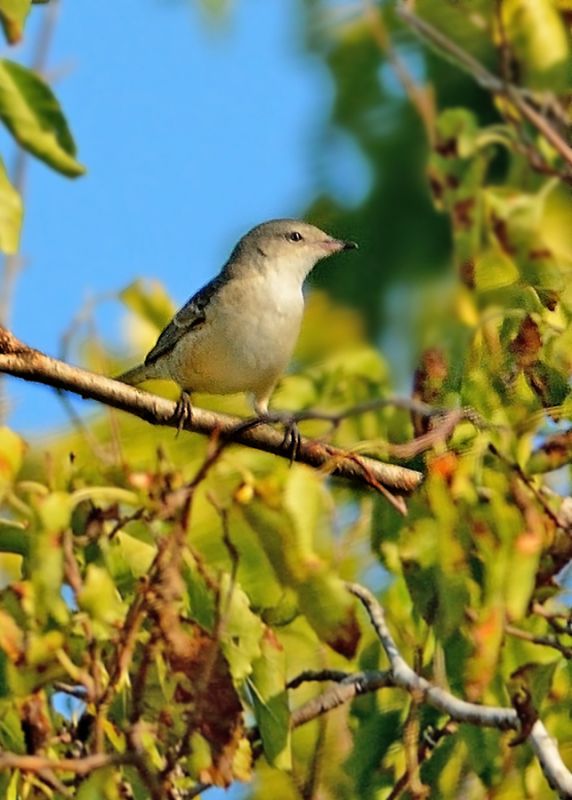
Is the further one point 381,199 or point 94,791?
point 381,199

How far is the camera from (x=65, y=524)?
2242 millimetres

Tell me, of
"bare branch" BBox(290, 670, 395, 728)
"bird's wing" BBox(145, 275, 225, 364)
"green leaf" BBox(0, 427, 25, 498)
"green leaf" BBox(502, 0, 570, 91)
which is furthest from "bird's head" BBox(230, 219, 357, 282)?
"green leaf" BBox(0, 427, 25, 498)

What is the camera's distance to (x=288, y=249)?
5.08 m

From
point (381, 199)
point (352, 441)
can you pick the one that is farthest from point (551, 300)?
point (352, 441)

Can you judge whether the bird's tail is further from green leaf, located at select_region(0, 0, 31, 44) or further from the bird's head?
green leaf, located at select_region(0, 0, 31, 44)

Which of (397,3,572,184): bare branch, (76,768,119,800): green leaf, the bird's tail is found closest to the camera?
(76,768,119,800): green leaf

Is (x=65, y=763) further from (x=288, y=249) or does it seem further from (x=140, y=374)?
(x=288, y=249)

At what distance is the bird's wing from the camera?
4.70m

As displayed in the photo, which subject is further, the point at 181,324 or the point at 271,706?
the point at 181,324

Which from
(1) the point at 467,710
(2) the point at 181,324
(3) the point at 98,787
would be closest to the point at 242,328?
(2) the point at 181,324

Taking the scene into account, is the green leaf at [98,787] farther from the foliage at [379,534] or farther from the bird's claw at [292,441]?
the bird's claw at [292,441]

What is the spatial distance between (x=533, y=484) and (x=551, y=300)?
71cm

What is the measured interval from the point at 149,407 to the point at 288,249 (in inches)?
77.0

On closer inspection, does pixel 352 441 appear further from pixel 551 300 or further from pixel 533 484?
pixel 533 484
